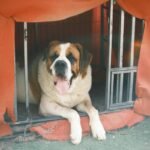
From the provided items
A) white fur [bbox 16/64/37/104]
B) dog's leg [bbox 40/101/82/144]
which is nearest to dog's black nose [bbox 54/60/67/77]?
dog's leg [bbox 40/101/82/144]

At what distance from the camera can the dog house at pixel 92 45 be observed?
305cm

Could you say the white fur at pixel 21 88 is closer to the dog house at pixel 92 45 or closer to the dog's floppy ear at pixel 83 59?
the dog house at pixel 92 45

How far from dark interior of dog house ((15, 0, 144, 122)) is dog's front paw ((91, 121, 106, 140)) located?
371mm

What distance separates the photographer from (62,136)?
3270 mm

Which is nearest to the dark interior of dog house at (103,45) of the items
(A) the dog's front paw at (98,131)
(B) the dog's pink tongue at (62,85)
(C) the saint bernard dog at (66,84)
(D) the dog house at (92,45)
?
(D) the dog house at (92,45)

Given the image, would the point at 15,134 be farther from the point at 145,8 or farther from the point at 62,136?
the point at 145,8

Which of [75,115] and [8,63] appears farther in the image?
[75,115]

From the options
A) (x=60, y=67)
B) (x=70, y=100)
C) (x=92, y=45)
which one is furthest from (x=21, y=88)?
(x=92, y=45)

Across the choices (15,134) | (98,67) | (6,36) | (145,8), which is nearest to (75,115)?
(15,134)

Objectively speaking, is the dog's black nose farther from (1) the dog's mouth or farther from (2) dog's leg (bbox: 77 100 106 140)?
(2) dog's leg (bbox: 77 100 106 140)

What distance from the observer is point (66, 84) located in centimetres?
340

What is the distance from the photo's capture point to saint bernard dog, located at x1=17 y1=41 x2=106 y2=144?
3.29 metres

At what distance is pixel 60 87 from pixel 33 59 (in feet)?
2.06

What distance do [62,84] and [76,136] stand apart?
479mm
